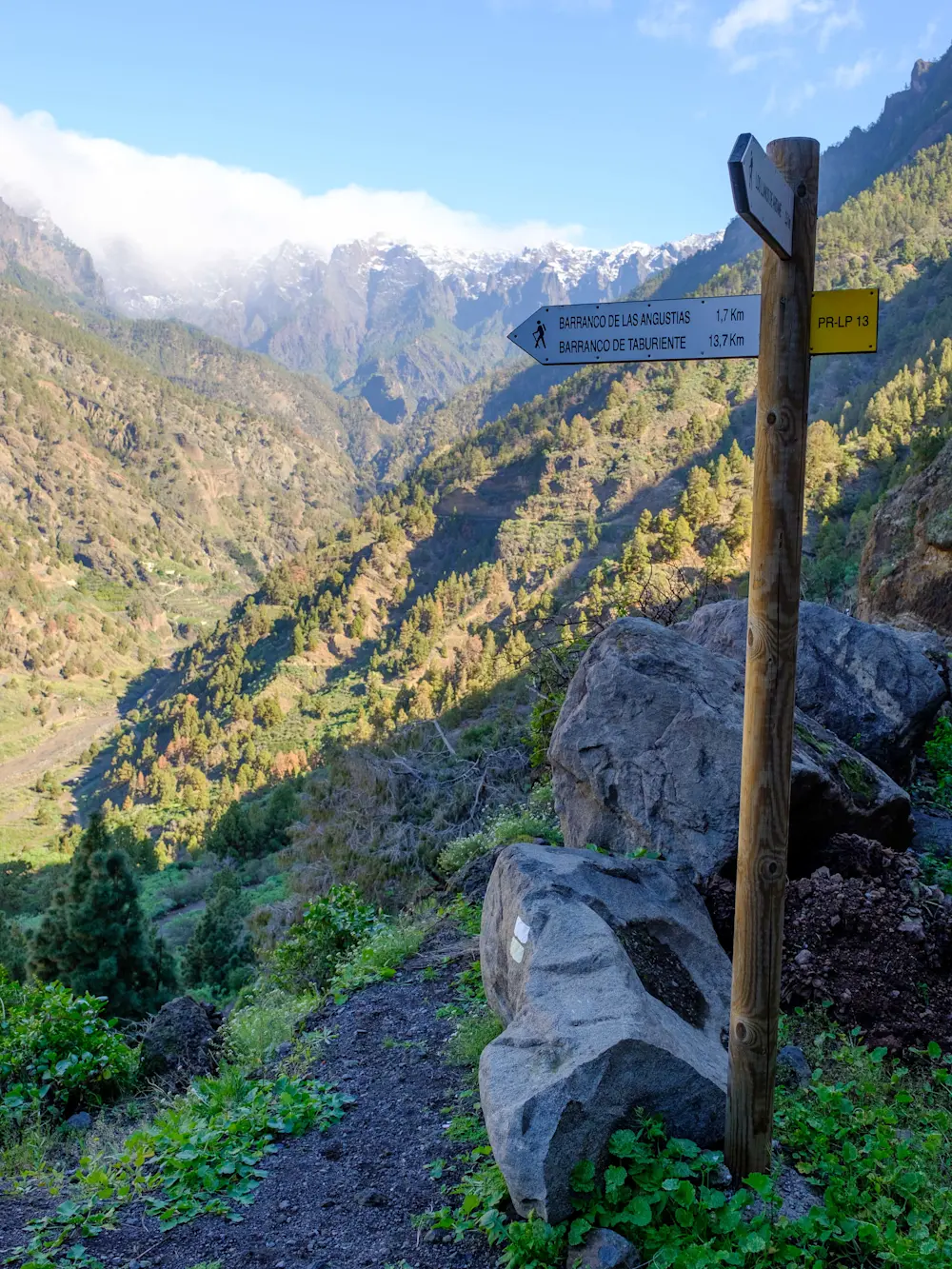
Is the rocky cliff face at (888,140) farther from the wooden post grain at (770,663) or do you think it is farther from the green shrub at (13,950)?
the wooden post grain at (770,663)

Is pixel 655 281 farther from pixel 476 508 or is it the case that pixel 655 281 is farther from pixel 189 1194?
pixel 189 1194

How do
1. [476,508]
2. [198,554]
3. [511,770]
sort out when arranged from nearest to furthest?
[511,770], [476,508], [198,554]

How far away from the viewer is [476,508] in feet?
266

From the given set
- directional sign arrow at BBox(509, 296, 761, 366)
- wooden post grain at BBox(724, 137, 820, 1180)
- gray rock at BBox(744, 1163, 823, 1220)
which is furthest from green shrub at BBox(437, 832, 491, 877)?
directional sign arrow at BBox(509, 296, 761, 366)

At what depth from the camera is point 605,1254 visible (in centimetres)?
301

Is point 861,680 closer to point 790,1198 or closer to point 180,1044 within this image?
point 790,1198

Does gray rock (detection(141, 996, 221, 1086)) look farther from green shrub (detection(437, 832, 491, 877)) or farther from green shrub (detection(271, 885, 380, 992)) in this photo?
green shrub (detection(437, 832, 491, 877))

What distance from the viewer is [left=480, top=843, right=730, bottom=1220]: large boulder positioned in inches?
128

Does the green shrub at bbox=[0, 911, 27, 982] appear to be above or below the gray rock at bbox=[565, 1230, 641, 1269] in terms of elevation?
below

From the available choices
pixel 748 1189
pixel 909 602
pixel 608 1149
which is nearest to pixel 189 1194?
pixel 608 1149

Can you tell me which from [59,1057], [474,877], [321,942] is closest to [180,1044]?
[59,1057]

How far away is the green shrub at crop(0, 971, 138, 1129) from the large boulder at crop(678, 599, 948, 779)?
19.6ft

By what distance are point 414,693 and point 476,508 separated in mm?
28601

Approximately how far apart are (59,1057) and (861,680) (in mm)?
7245
